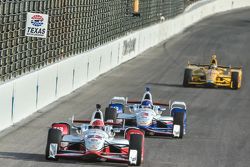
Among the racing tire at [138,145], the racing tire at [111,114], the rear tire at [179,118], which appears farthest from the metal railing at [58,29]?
the racing tire at [138,145]

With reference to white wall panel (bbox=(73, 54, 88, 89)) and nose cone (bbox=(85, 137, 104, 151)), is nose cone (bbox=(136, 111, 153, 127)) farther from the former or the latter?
white wall panel (bbox=(73, 54, 88, 89))

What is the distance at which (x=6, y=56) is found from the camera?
2433 centimetres

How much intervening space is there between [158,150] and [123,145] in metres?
2.25

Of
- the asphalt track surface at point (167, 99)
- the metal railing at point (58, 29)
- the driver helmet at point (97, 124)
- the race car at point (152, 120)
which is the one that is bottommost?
the asphalt track surface at point (167, 99)

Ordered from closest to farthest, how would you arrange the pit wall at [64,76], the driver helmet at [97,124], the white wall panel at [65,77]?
the driver helmet at [97,124] < the pit wall at [64,76] < the white wall panel at [65,77]

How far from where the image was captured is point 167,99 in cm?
3058

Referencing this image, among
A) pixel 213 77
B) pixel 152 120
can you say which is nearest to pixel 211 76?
pixel 213 77

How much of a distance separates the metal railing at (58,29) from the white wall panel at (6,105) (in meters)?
1.83

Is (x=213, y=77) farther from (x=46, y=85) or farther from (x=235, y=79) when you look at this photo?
(x=46, y=85)

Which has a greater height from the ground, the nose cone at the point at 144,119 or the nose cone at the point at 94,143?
the nose cone at the point at 94,143

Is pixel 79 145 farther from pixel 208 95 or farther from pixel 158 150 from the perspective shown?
pixel 208 95

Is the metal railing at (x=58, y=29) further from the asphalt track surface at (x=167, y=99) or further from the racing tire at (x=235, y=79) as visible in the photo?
the racing tire at (x=235, y=79)

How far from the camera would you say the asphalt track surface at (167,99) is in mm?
18453

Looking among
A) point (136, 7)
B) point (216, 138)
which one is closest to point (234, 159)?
point (216, 138)
